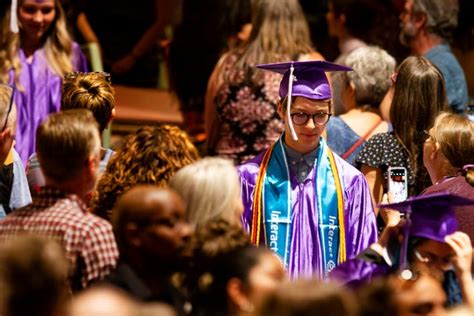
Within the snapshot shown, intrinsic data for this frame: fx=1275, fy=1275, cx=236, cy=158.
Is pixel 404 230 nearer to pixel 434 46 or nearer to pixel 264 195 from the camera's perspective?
pixel 264 195

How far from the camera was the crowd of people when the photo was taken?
417 centimetres

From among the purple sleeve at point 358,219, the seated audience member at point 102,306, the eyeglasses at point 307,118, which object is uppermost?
the eyeglasses at point 307,118

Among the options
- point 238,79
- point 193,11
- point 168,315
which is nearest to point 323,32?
point 193,11

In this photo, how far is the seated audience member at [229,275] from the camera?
13.6 feet

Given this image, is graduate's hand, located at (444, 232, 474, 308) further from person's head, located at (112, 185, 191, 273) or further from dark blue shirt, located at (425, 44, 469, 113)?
dark blue shirt, located at (425, 44, 469, 113)

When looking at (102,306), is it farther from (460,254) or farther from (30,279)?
(460,254)

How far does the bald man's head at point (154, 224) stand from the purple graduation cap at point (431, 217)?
86 cm

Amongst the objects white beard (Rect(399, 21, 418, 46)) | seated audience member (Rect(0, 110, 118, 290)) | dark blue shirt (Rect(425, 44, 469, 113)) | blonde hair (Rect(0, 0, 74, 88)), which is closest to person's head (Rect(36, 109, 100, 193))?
seated audience member (Rect(0, 110, 118, 290))

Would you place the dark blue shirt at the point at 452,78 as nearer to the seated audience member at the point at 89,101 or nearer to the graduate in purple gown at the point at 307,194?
the graduate in purple gown at the point at 307,194

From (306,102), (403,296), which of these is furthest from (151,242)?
(306,102)

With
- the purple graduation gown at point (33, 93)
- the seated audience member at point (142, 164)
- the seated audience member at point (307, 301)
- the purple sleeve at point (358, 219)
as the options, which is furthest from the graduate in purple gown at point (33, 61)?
the seated audience member at point (307, 301)

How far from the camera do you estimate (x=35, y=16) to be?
7.11 m

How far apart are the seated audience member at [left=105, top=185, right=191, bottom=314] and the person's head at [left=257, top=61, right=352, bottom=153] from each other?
144cm

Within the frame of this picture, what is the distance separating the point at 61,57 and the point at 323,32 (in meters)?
2.89
